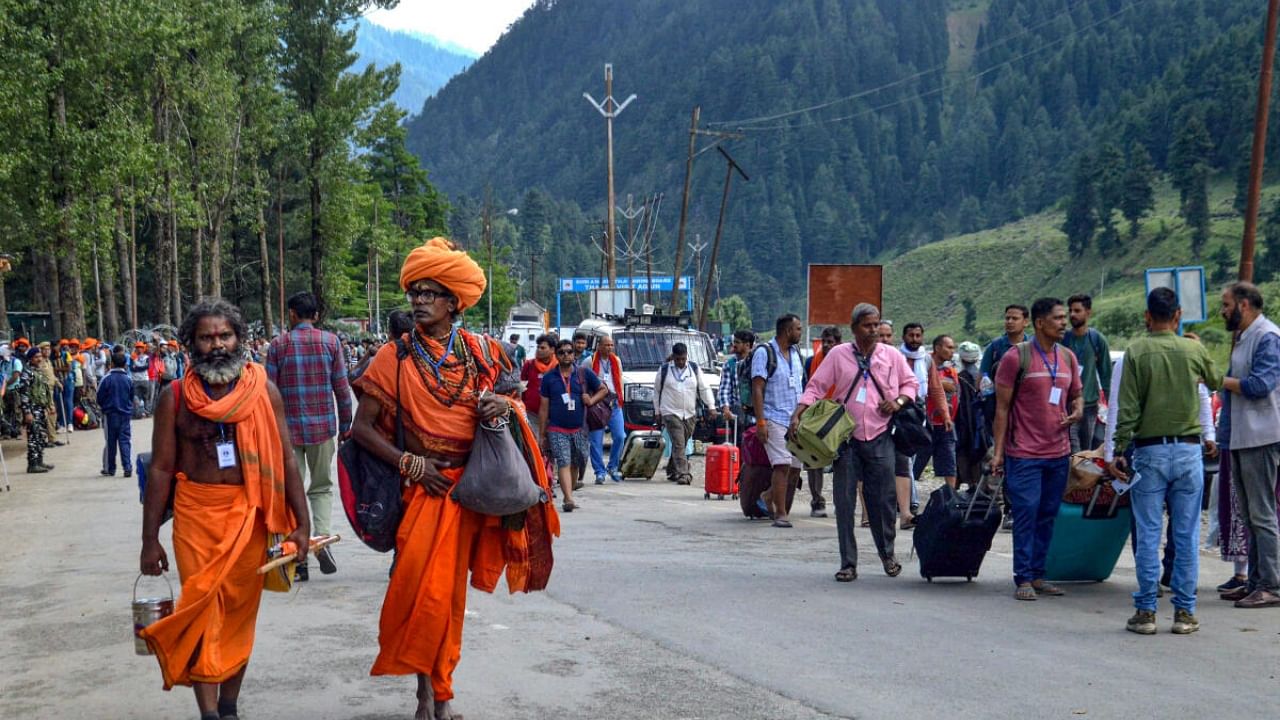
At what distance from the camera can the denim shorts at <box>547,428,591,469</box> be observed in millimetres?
14766

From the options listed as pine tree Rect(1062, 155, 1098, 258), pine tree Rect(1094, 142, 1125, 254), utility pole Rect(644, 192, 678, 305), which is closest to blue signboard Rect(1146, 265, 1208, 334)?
utility pole Rect(644, 192, 678, 305)

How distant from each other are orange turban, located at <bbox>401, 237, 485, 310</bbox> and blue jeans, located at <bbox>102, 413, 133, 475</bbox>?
13903 millimetres

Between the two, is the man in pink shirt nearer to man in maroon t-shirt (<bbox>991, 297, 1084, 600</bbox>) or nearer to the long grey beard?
man in maroon t-shirt (<bbox>991, 297, 1084, 600</bbox>)

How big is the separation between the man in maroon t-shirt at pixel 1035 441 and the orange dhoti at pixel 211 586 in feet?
17.5

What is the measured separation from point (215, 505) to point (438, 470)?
93 cm

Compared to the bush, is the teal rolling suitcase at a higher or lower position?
lower

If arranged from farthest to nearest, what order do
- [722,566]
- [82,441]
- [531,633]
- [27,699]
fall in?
[82,441] → [722,566] → [531,633] → [27,699]

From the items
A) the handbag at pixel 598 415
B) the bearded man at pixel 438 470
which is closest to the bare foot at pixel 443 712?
the bearded man at pixel 438 470

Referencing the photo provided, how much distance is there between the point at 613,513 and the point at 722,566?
4.05 metres

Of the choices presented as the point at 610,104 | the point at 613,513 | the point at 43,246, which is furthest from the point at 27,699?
the point at 610,104

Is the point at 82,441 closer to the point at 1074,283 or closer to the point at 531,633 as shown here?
the point at 531,633

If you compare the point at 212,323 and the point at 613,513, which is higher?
the point at 212,323

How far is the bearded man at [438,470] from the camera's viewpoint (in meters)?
5.67

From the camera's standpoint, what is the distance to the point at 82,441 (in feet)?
90.0
